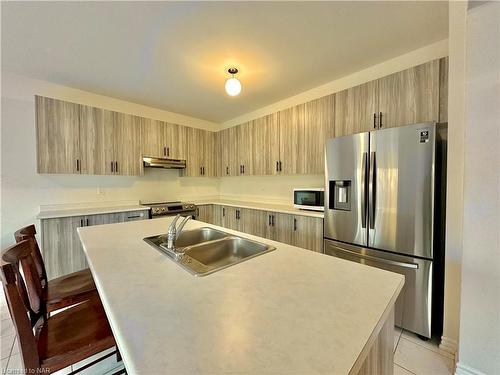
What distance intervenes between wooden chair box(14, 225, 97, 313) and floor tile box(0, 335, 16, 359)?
0.74m

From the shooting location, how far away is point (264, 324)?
2.03 feet

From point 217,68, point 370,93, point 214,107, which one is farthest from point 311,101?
point 214,107

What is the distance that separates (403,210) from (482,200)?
496 mm

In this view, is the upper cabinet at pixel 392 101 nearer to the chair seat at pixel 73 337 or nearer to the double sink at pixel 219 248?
the double sink at pixel 219 248

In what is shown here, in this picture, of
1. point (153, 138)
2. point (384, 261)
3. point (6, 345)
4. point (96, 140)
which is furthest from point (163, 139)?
point (384, 261)

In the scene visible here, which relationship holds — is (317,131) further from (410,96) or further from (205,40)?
(205,40)

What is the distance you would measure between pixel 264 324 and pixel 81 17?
2.40 m

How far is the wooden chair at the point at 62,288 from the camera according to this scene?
1.35 metres

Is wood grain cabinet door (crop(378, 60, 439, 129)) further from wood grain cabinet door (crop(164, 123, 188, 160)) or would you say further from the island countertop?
wood grain cabinet door (crop(164, 123, 188, 160))

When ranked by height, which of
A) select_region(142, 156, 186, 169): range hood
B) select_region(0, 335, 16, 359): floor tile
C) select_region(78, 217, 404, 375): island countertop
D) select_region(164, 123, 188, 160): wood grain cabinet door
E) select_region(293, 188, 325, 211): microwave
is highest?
select_region(164, 123, 188, 160): wood grain cabinet door

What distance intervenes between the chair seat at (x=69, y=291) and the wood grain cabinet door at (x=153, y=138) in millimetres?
2289

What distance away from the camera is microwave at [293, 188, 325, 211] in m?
2.72

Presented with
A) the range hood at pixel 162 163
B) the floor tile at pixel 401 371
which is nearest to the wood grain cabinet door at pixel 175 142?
the range hood at pixel 162 163

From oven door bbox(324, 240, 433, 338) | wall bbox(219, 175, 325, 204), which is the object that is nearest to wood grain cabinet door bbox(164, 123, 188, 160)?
wall bbox(219, 175, 325, 204)
